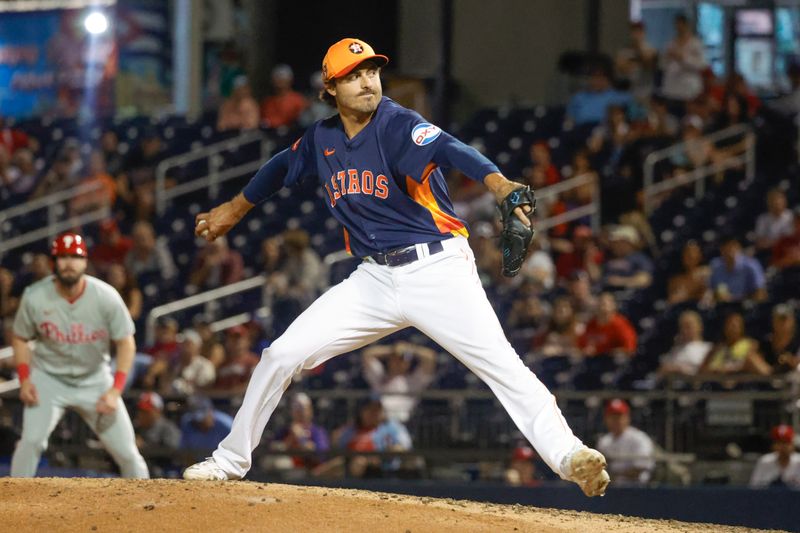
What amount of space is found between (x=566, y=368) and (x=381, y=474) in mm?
1893

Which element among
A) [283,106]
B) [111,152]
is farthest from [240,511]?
[111,152]

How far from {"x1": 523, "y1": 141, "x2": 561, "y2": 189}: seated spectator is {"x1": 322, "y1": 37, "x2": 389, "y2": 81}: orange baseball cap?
841 centimetres

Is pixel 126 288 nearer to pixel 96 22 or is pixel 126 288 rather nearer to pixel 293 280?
pixel 293 280

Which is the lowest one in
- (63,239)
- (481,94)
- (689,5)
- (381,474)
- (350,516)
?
(381,474)

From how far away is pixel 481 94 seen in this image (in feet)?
62.6

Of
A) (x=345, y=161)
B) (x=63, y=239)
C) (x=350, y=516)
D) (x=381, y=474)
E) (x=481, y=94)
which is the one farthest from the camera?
(x=481, y=94)

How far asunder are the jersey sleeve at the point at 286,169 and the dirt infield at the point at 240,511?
1.44 meters

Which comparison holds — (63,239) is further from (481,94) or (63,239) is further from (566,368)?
(481,94)

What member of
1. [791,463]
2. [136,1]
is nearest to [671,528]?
[791,463]

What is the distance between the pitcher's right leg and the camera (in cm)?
656

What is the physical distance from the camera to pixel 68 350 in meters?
9.20

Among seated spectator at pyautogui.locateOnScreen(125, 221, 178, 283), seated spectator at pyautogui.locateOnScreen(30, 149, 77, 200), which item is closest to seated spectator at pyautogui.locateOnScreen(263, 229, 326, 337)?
seated spectator at pyautogui.locateOnScreen(125, 221, 178, 283)

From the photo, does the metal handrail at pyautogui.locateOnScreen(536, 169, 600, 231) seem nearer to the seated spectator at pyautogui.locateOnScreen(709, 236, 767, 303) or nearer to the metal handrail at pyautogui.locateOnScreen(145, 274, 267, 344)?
the seated spectator at pyautogui.locateOnScreen(709, 236, 767, 303)

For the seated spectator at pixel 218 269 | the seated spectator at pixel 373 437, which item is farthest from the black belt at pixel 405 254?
the seated spectator at pixel 218 269
